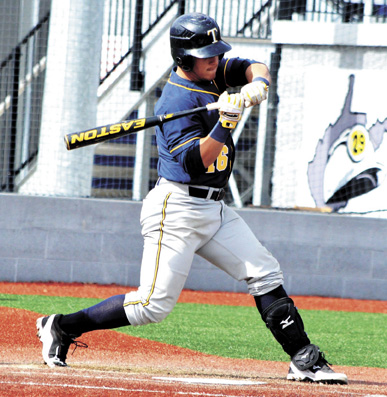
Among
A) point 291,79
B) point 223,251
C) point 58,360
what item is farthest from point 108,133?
point 291,79

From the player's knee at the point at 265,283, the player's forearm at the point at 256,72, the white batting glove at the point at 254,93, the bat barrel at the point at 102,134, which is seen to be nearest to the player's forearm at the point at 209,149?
the white batting glove at the point at 254,93

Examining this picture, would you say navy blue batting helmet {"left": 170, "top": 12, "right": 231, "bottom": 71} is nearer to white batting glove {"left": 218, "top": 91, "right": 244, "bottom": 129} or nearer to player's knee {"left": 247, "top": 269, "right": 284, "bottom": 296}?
white batting glove {"left": 218, "top": 91, "right": 244, "bottom": 129}

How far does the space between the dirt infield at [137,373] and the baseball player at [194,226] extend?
314mm

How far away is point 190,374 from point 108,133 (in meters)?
1.48

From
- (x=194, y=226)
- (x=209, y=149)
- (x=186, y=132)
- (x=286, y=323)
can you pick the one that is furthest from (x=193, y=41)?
(x=286, y=323)

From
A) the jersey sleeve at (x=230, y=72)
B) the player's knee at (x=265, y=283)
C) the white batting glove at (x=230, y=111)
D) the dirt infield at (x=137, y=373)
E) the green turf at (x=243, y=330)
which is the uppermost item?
the jersey sleeve at (x=230, y=72)

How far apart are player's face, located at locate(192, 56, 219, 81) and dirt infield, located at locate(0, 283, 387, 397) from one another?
1639 mm

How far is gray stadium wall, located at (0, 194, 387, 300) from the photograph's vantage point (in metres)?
9.56

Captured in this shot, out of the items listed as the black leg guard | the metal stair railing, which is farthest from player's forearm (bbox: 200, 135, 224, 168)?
the metal stair railing

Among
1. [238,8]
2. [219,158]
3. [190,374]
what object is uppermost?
[238,8]

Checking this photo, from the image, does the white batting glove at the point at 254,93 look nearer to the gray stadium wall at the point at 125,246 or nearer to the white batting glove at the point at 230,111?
the white batting glove at the point at 230,111

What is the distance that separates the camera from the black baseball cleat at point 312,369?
413cm

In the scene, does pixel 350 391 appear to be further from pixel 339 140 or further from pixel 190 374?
pixel 339 140

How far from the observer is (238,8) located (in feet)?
33.7
